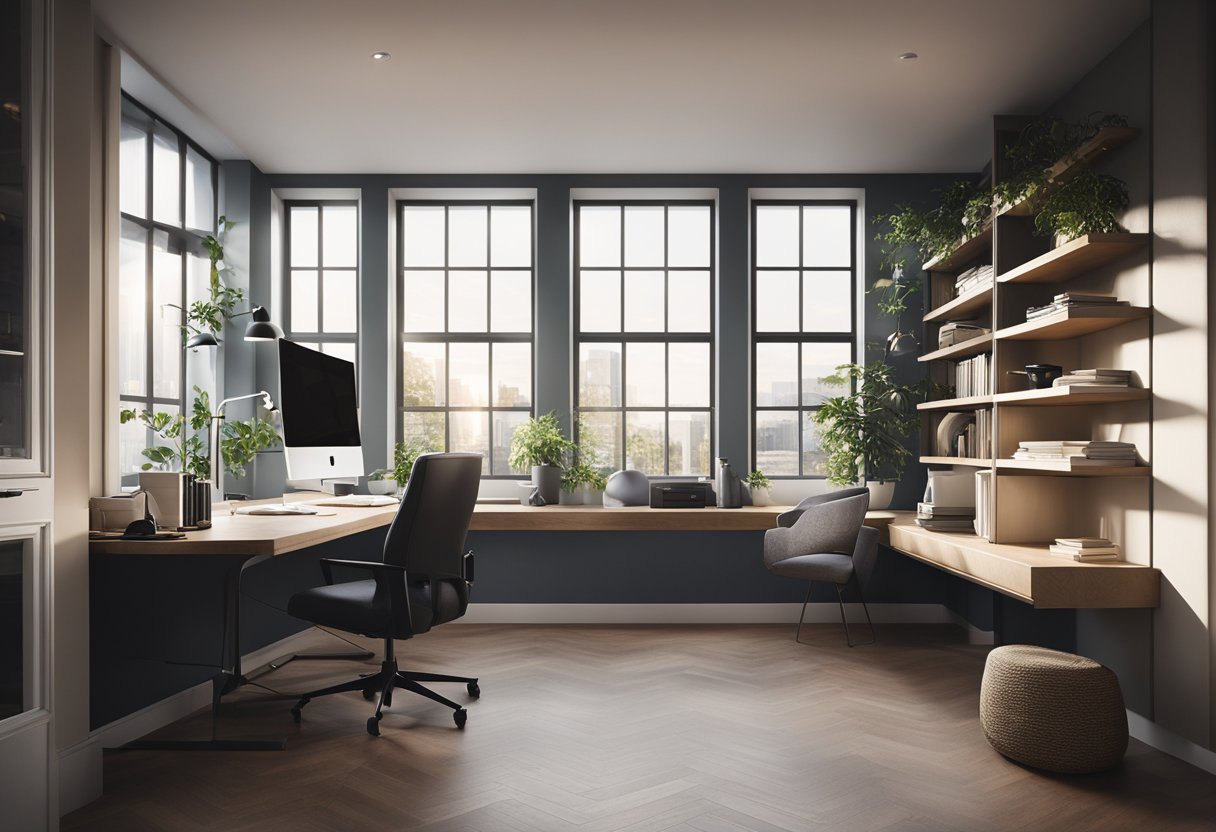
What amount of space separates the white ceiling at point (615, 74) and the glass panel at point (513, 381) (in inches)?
50.7

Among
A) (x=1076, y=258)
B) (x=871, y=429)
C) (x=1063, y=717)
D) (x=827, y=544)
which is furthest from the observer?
(x=871, y=429)

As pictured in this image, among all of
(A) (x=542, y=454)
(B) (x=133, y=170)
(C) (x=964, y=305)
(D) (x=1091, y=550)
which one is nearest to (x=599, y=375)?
(A) (x=542, y=454)

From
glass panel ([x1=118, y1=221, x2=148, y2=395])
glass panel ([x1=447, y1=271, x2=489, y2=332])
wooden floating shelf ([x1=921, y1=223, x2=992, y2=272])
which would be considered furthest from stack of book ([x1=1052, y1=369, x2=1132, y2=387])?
glass panel ([x1=118, y1=221, x2=148, y2=395])

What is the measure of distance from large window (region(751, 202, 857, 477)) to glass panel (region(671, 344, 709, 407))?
13.8 inches

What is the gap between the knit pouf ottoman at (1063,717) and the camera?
290cm

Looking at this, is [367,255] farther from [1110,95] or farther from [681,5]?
[1110,95]

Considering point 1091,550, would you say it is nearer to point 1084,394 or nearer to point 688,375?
point 1084,394

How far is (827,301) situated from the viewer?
224 inches

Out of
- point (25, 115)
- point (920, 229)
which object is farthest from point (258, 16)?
point (920, 229)

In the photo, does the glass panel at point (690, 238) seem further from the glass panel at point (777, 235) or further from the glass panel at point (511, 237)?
the glass panel at point (511, 237)

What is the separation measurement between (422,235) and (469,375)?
102cm

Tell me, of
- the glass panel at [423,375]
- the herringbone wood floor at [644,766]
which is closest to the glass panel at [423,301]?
the glass panel at [423,375]

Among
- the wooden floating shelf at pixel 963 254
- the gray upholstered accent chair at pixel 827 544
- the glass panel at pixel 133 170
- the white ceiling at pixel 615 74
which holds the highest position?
the white ceiling at pixel 615 74

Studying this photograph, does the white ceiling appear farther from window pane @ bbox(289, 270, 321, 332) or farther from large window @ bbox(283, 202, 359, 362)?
window pane @ bbox(289, 270, 321, 332)
